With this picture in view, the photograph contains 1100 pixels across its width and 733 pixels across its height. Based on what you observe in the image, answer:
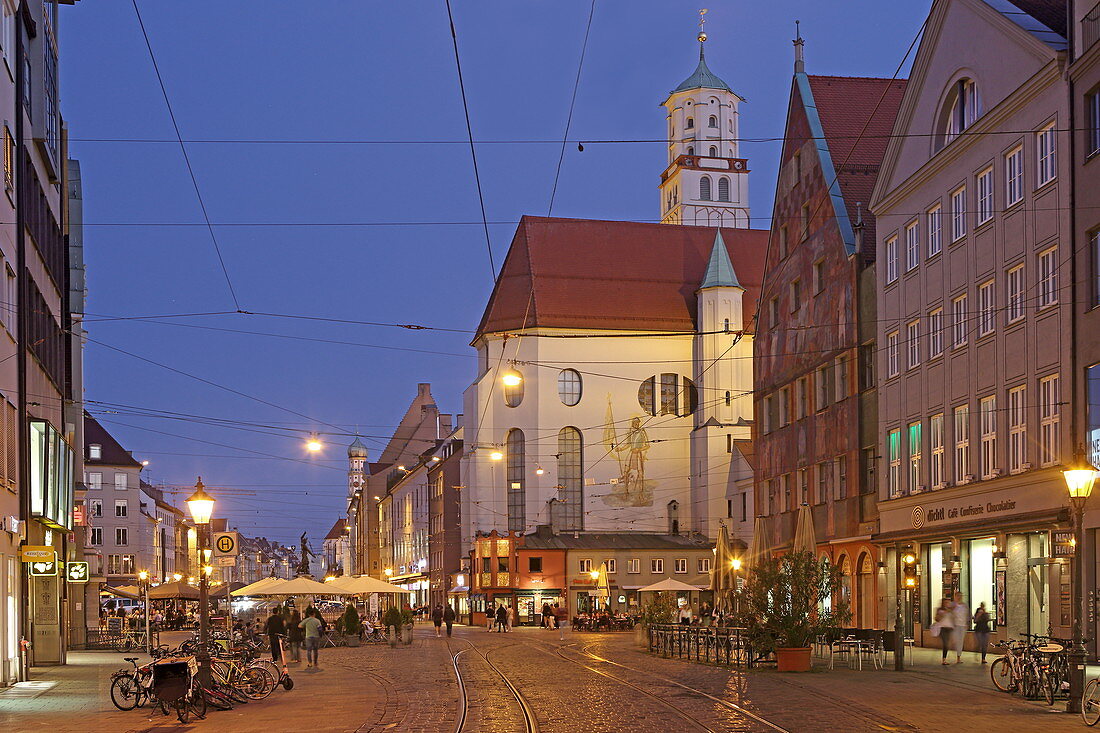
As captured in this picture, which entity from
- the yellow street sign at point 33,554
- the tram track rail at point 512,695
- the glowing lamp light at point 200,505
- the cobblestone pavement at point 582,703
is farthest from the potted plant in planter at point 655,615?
the glowing lamp light at point 200,505

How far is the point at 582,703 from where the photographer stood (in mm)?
21219

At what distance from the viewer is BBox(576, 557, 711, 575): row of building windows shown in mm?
83875

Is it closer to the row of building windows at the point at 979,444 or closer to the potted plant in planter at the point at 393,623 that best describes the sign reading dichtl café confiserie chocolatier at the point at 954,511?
the row of building windows at the point at 979,444

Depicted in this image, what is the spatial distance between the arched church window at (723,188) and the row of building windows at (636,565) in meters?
42.2

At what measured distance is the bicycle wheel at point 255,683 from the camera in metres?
23.4

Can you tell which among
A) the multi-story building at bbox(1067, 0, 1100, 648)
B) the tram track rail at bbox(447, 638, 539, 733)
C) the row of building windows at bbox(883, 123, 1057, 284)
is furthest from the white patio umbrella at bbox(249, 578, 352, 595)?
the multi-story building at bbox(1067, 0, 1100, 648)

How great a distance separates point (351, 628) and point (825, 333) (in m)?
19.6

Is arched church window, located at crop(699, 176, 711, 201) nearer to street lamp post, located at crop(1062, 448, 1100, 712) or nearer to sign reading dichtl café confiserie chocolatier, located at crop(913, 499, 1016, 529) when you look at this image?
sign reading dichtl café confiserie chocolatier, located at crop(913, 499, 1016, 529)

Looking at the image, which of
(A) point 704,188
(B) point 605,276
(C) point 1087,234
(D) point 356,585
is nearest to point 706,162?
(A) point 704,188

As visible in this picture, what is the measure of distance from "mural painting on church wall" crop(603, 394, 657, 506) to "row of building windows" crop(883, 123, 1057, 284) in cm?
4807

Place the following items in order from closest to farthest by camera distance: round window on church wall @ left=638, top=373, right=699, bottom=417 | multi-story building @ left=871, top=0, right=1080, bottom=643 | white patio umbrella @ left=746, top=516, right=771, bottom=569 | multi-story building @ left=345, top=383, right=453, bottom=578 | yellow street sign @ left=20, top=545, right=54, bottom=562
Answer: yellow street sign @ left=20, top=545, right=54, bottom=562 < multi-story building @ left=871, top=0, right=1080, bottom=643 < white patio umbrella @ left=746, top=516, right=771, bottom=569 < round window on church wall @ left=638, top=373, right=699, bottom=417 < multi-story building @ left=345, top=383, right=453, bottom=578

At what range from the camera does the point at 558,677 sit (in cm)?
2775

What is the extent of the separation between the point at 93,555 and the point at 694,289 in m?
44.5

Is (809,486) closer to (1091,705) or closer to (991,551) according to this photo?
(991,551)
